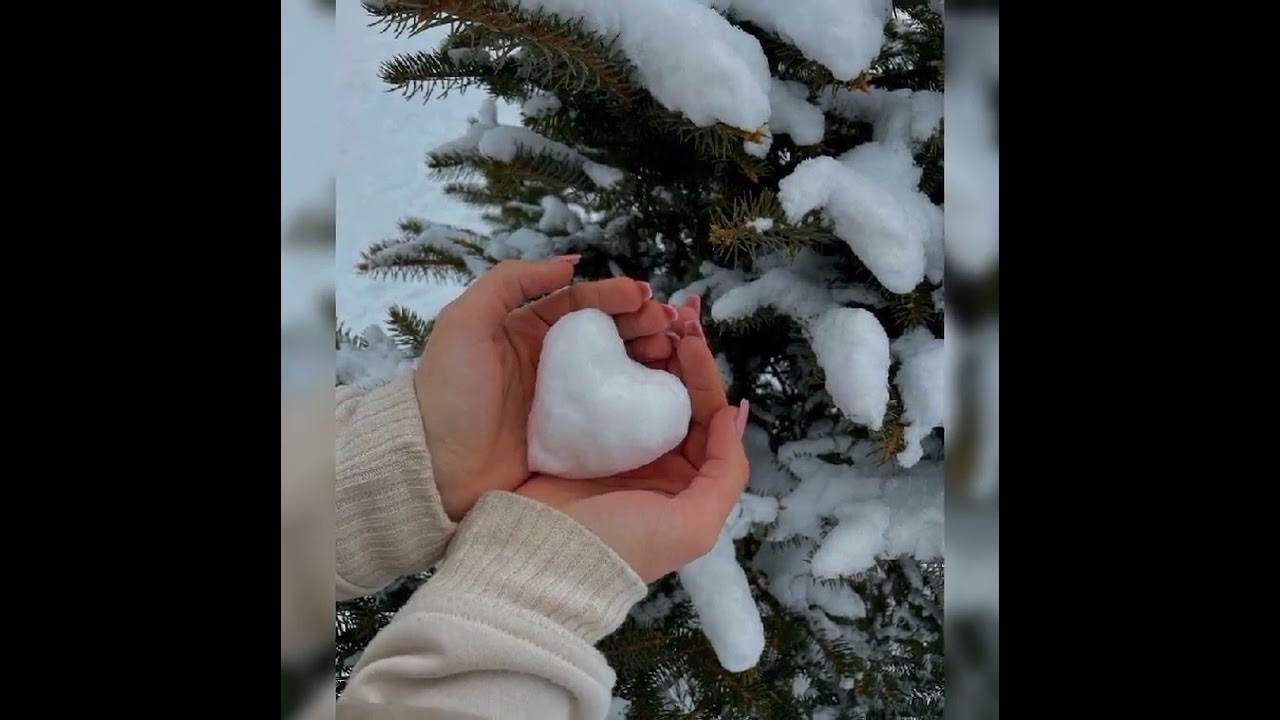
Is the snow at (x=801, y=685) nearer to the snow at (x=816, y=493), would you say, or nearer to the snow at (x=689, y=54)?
the snow at (x=816, y=493)

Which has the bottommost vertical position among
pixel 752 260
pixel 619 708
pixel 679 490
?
pixel 619 708

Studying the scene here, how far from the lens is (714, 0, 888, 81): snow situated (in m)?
0.32

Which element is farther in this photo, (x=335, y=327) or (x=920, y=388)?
(x=920, y=388)

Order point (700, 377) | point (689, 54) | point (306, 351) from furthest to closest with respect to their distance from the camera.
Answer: point (700, 377), point (689, 54), point (306, 351)

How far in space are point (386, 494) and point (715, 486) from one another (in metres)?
0.16

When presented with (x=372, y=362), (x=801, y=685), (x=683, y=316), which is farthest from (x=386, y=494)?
(x=801, y=685)

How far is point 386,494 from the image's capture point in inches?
15.6

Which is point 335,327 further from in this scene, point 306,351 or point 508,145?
point 508,145

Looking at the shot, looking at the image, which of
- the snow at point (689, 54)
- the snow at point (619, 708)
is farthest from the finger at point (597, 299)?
the snow at point (619, 708)

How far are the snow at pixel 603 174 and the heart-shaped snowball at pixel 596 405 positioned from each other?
0.07 metres

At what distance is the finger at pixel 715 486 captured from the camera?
41 centimetres

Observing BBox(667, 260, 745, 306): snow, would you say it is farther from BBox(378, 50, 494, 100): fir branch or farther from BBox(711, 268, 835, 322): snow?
BBox(378, 50, 494, 100): fir branch

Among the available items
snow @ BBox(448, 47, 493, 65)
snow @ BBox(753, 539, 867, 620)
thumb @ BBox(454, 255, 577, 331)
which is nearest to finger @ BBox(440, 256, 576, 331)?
thumb @ BBox(454, 255, 577, 331)
